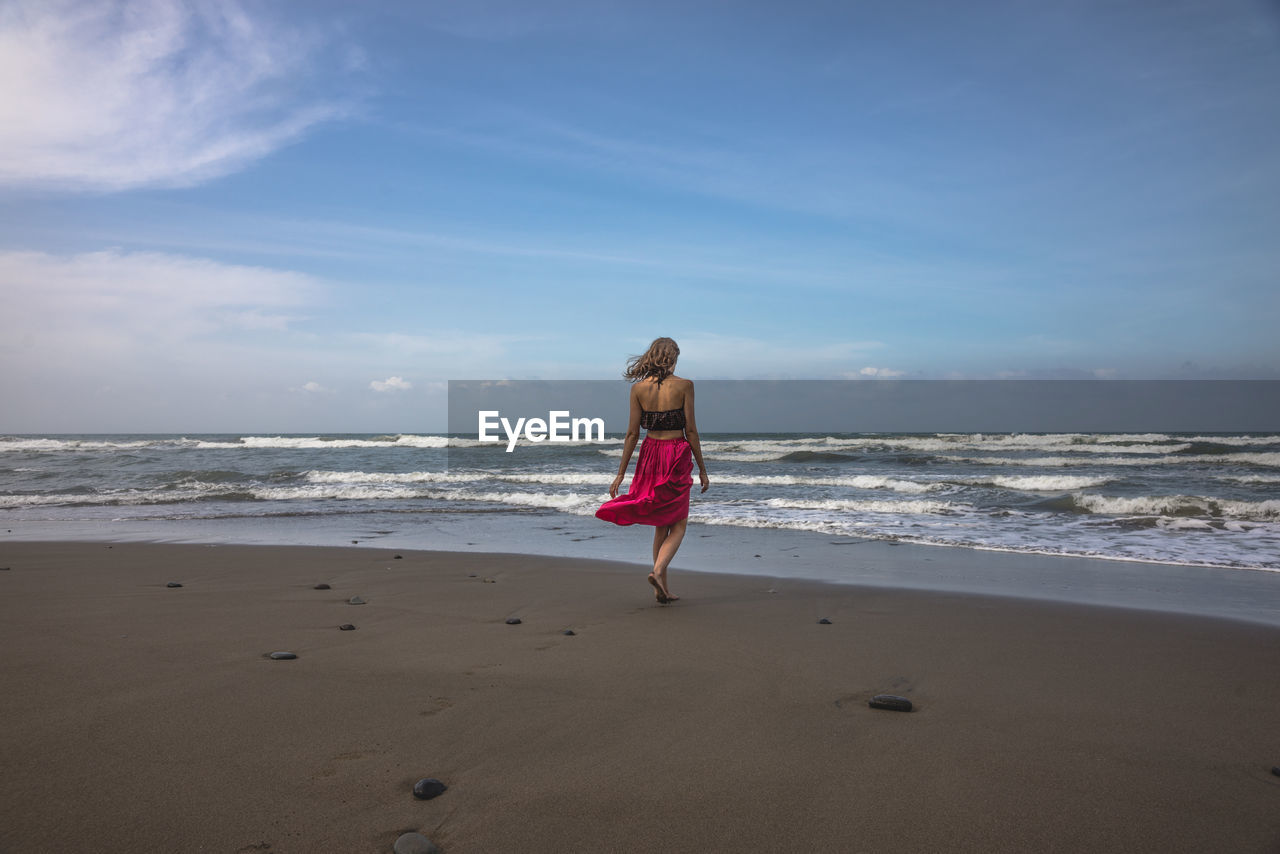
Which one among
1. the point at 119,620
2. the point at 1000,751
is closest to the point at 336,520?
the point at 119,620

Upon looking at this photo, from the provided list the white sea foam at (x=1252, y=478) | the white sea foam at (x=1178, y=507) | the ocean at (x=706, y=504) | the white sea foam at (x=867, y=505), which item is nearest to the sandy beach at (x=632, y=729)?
the ocean at (x=706, y=504)

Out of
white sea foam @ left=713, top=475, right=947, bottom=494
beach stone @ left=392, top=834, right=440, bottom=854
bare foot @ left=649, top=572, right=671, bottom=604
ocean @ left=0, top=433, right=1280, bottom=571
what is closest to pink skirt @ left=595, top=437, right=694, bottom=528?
bare foot @ left=649, top=572, right=671, bottom=604

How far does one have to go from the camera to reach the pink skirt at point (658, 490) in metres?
5.54

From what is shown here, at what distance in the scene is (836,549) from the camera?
855 cm

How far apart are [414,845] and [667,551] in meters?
3.75

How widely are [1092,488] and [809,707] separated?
1578cm

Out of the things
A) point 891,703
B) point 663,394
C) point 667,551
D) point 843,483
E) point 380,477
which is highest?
point 663,394

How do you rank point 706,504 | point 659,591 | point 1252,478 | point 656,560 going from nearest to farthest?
point 659,591 → point 656,560 → point 706,504 → point 1252,478

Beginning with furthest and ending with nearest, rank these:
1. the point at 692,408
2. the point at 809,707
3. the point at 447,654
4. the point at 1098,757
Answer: the point at 692,408, the point at 447,654, the point at 809,707, the point at 1098,757

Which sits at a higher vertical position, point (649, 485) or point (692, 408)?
point (692, 408)

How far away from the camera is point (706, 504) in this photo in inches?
544

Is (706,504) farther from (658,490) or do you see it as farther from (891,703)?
(891,703)

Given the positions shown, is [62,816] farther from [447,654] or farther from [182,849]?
[447,654]

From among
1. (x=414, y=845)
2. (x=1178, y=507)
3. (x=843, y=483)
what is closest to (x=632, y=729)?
(x=414, y=845)
